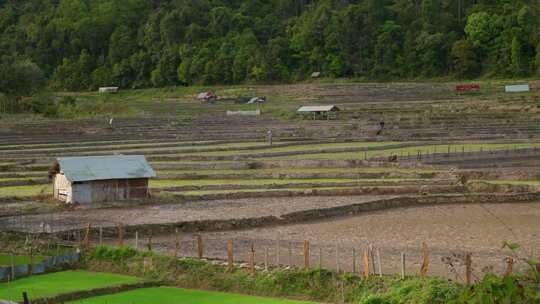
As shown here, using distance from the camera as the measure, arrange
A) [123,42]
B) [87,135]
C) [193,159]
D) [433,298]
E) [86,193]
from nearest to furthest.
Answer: [433,298] < [86,193] < [193,159] < [87,135] < [123,42]

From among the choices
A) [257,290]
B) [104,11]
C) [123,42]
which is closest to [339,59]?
[123,42]

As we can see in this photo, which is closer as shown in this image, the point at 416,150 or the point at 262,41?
the point at 416,150

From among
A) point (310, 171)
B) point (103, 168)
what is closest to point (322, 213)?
point (103, 168)

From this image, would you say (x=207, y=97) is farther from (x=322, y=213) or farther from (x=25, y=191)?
(x=322, y=213)

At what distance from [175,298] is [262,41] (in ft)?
281

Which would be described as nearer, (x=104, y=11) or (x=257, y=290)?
(x=257, y=290)

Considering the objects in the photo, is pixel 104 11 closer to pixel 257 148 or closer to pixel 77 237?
pixel 257 148

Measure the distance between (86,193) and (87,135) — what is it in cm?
2943

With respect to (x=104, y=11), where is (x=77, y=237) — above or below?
below

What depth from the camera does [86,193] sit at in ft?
118

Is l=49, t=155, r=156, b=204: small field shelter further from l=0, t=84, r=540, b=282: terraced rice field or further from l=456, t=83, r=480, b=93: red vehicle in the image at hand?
l=456, t=83, r=480, b=93: red vehicle

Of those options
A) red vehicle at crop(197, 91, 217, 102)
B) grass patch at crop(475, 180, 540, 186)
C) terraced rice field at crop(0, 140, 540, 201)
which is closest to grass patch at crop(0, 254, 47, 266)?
terraced rice field at crop(0, 140, 540, 201)

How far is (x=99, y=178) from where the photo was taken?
3588cm

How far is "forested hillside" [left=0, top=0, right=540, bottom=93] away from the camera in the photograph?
3499 inches
